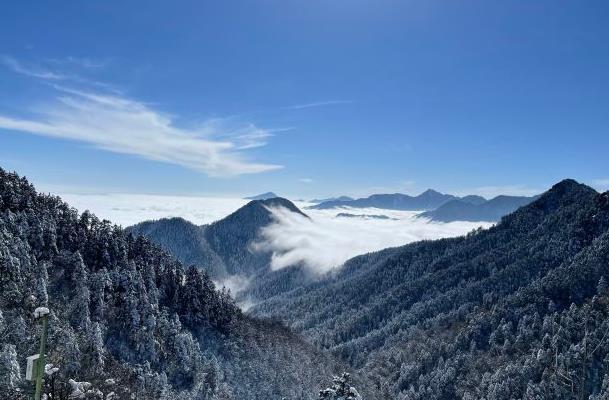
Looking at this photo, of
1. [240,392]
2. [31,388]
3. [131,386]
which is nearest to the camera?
[31,388]

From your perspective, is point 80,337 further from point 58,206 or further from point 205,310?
point 58,206

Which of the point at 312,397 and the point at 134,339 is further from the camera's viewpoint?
the point at 312,397

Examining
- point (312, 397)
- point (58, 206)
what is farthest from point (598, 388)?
point (58, 206)

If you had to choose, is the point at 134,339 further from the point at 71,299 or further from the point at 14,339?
the point at 14,339

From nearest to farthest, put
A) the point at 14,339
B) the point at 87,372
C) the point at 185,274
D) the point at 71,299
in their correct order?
1. the point at 14,339
2. the point at 87,372
3. the point at 71,299
4. the point at 185,274

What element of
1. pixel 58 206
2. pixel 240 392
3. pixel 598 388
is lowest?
pixel 598 388

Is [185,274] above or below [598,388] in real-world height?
above
